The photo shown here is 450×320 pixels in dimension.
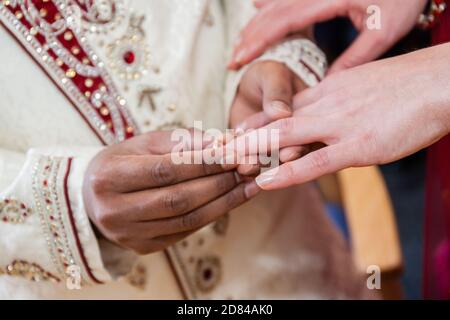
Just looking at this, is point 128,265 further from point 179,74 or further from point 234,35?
point 234,35

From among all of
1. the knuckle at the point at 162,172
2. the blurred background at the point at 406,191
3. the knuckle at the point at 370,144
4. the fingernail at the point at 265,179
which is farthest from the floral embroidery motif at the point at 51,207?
the blurred background at the point at 406,191

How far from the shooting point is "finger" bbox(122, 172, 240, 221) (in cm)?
60

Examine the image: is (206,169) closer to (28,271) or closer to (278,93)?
(278,93)

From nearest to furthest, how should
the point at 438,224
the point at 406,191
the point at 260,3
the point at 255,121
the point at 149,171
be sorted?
1. the point at 149,171
2. the point at 255,121
3. the point at 260,3
4. the point at 438,224
5. the point at 406,191

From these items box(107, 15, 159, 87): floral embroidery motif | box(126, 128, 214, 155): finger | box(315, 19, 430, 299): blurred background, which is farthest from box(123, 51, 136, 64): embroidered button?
box(315, 19, 430, 299): blurred background

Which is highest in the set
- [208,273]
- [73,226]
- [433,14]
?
[433,14]

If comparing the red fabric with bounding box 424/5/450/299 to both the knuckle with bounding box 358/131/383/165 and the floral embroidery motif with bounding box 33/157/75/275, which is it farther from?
the floral embroidery motif with bounding box 33/157/75/275

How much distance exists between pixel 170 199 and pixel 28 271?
0.66 feet

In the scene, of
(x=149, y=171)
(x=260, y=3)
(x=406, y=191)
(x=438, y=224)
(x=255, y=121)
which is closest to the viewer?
(x=149, y=171)

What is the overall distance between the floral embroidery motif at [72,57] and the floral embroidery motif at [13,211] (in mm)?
123

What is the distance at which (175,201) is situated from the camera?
60cm

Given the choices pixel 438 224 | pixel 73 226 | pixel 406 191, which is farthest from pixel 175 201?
pixel 406 191

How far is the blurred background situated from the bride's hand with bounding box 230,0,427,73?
0.36 m

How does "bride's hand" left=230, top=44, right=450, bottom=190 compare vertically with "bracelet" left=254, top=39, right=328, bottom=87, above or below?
below
